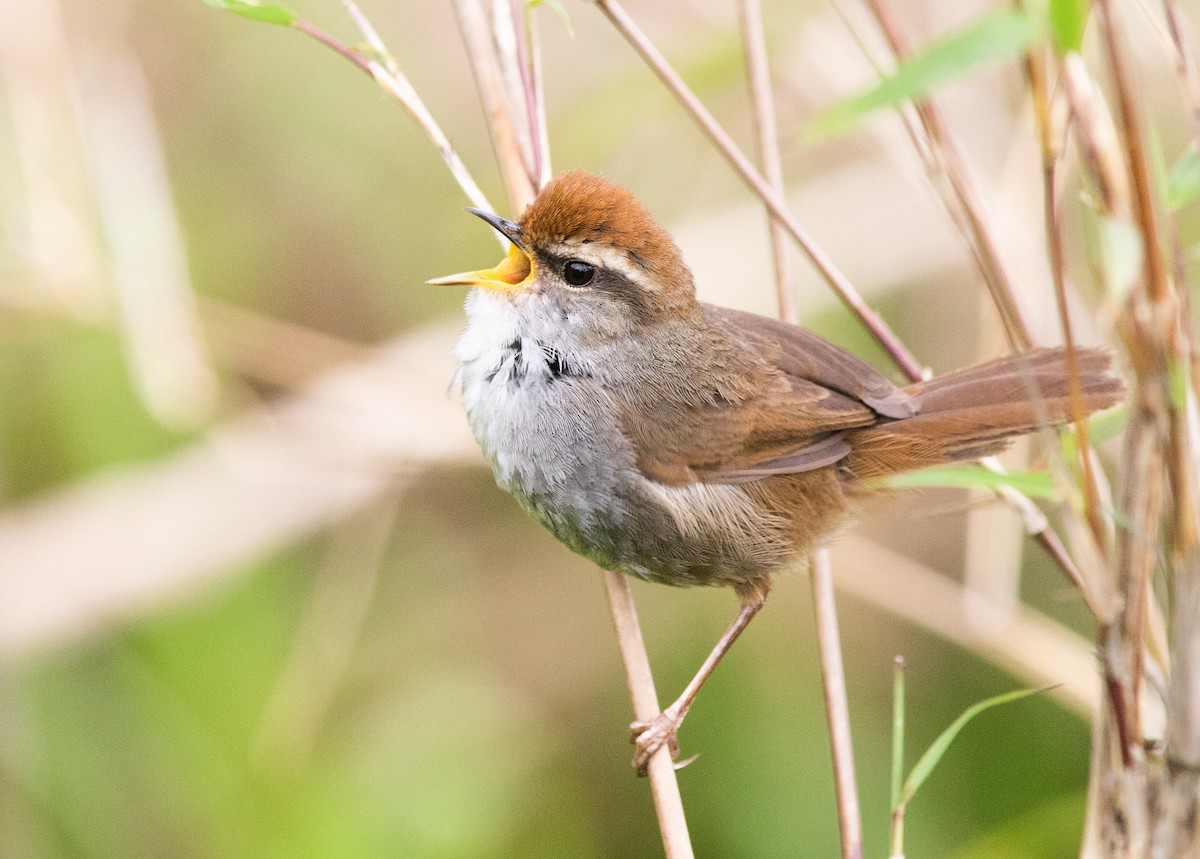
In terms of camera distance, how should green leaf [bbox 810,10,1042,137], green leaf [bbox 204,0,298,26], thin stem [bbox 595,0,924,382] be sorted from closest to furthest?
green leaf [bbox 810,10,1042,137], green leaf [bbox 204,0,298,26], thin stem [bbox 595,0,924,382]

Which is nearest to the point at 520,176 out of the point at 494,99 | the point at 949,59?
the point at 494,99

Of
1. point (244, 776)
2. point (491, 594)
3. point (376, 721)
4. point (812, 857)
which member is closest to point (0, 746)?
point (244, 776)

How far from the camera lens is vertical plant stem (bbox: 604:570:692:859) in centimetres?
218

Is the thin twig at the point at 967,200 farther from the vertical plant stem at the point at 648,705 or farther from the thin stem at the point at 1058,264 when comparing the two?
the vertical plant stem at the point at 648,705

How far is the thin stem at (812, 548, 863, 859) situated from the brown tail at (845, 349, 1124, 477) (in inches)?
12.5

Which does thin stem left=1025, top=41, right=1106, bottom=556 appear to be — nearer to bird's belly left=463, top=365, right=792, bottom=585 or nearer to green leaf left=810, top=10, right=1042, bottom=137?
green leaf left=810, top=10, right=1042, bottom=137

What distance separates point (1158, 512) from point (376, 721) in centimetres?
258

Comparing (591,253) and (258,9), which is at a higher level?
(258,9)

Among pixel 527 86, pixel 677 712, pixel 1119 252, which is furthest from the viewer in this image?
pixel 677 712

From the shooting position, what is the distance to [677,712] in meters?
2.82

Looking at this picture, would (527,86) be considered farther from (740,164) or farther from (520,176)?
(740,164)

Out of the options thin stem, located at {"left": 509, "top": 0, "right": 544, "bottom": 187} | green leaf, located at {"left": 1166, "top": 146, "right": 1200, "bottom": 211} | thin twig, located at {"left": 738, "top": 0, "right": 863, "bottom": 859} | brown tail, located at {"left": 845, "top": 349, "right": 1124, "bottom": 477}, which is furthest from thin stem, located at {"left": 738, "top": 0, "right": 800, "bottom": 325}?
green leaf, located at {"left": 1166, "top": 146, "right": 1200, "bottom": 211}

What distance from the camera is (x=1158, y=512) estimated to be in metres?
1.77

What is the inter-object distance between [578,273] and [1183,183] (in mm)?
1378
